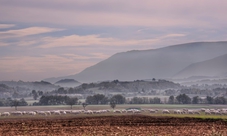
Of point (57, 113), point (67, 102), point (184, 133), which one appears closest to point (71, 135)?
point (184, 133)

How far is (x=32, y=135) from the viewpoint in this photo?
36.0 meters

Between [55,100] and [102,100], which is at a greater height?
[55,100]

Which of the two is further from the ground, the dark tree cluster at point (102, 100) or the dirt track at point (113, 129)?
the dark tree cluster at point (102, 100)

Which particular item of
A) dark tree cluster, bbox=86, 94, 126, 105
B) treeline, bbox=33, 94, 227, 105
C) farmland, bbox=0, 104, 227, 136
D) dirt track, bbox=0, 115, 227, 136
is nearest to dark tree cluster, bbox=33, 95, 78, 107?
treeline, bbox=33, 94, 227, 105

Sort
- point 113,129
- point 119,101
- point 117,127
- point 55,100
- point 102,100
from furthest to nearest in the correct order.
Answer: point 55,100, point 119,101, point 102,100, point 117,127, point 113,129

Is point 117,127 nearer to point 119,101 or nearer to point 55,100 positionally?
point 119,101

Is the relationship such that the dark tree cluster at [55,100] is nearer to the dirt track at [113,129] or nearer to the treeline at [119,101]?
the treeline at [119,101]

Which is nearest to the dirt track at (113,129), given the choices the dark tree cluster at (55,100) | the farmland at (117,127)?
the farmland at (117,127)

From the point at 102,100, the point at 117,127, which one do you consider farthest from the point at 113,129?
the point at 102,100

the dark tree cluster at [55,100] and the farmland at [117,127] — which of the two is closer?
the farmland at [117,127]

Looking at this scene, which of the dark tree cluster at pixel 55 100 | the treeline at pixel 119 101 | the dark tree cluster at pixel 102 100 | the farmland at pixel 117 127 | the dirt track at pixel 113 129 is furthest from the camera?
the dark tree cluster at pixel 55 100

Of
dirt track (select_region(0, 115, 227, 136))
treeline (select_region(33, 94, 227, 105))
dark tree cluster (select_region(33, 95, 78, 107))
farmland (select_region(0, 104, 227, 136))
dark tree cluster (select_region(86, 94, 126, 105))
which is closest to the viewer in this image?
dirt track (select_region(0, 115, 227, 136))

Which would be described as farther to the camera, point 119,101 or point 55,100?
point 55,100

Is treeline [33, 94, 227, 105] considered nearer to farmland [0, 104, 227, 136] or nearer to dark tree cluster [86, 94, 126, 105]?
dark tree cluster [86, 94, 126, 105]
